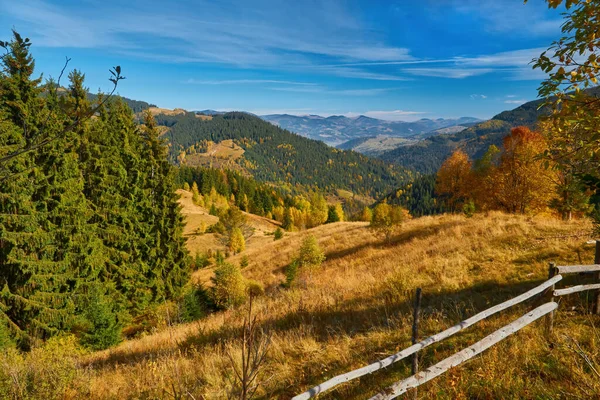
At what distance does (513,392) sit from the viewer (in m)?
4.20

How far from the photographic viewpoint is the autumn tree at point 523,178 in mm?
21366

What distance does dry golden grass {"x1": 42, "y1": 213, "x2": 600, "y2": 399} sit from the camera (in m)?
4.55

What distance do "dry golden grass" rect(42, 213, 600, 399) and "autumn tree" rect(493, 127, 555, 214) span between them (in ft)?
35.8

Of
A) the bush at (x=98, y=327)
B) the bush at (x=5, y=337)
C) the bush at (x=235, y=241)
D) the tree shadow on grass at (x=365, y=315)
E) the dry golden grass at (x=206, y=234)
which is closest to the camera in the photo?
the tree shadow on grass at (x=365, y=315)

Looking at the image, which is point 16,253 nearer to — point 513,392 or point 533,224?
point 513,392

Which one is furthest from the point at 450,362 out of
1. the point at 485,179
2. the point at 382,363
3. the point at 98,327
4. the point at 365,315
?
the point at 485,179

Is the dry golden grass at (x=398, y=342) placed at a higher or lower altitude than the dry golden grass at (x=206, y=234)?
higher

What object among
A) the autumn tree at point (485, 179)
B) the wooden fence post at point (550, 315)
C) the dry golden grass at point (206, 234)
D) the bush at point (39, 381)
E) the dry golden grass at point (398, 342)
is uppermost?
the autumn tree at point (485, 179)

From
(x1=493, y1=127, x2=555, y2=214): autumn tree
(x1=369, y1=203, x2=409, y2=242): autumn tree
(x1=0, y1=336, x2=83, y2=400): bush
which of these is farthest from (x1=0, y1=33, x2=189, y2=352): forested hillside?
(x1=493, y1=127, x2=555, y2=214): autumn tree

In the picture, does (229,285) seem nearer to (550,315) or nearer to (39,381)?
(39,381)

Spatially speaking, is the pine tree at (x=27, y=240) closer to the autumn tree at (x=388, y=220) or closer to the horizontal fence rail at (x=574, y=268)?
the horizontal fence rail at (x=574, y=268)

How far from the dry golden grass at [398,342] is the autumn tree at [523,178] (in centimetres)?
1091

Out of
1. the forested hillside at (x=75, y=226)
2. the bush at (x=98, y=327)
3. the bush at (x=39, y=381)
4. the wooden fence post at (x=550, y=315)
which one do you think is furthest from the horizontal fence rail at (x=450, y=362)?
the bush at (x=98, y=327)

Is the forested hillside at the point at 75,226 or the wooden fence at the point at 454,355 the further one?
the forested hillside at the point at 75,226
